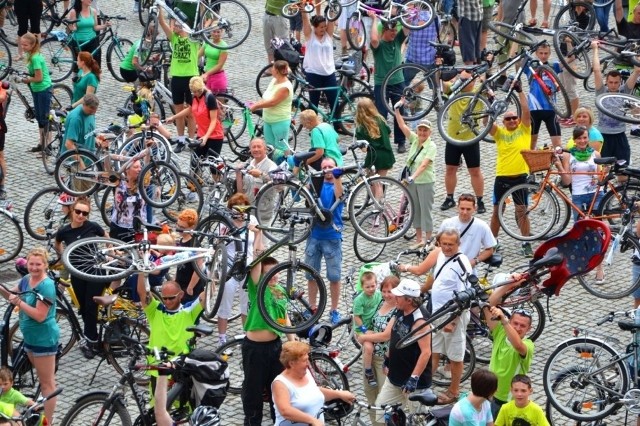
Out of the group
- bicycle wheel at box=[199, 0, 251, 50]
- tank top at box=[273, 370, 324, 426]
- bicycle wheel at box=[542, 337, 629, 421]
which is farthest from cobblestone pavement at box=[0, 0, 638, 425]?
tank top at box=[273, 370, 324, 426]

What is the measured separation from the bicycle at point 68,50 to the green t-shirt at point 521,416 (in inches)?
466

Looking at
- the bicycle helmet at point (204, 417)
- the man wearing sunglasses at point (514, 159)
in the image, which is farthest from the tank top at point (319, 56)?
the bicycle helmet at point (204, 417)

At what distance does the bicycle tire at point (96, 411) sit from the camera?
1250cm

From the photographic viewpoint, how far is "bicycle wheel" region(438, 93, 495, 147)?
1755 centimetres

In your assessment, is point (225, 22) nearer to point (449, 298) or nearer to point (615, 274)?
point (615, 274)

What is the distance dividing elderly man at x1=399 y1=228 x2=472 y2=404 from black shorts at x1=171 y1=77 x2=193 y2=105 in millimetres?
6590

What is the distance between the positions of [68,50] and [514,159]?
8386 millimetres

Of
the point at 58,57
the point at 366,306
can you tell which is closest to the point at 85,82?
the point at 58,57

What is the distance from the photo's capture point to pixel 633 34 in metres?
20.9

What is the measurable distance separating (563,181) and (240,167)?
3698mm

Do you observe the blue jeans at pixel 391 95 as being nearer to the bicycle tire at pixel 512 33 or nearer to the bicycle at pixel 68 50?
the bicycle tire at pixel 512 33

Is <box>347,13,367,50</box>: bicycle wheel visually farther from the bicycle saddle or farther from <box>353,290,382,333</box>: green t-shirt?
the bicycle saddle

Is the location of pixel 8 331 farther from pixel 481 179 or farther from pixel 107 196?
pixel 481 179

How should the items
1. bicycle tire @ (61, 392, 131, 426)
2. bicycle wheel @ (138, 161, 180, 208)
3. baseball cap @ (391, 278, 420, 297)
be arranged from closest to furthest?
bicycle tire @ (61, 392, 131, 426), baseball cap @ (391, 278, 420, 297), bicycle wheel @ (138, 161, 180, 208)
